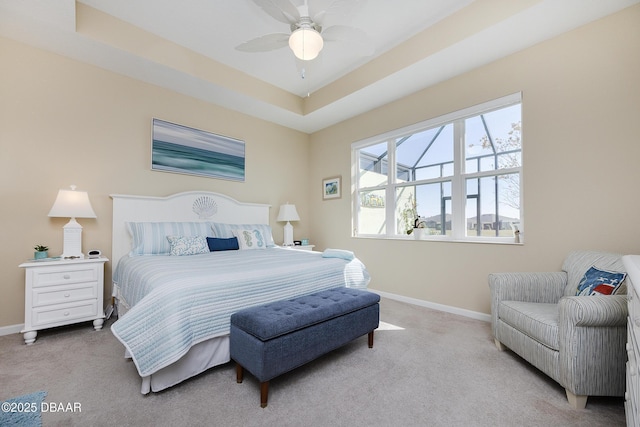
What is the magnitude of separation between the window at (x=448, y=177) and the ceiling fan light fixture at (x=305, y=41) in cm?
201

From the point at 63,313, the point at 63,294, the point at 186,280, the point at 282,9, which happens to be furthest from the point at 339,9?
the point at 63,313

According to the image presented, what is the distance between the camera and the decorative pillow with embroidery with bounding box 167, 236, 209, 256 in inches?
117

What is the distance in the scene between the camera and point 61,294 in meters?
2.51

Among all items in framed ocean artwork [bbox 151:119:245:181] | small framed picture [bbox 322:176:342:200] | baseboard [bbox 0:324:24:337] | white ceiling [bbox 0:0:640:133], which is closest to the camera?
white ceiling [bbox 0:0:640:133]

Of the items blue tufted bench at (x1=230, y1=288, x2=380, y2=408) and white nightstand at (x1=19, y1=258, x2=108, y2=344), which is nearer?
blue tufted bench at (x1=230, y1=288, x2=380, y2=408)

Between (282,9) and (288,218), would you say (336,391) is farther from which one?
(288,218)

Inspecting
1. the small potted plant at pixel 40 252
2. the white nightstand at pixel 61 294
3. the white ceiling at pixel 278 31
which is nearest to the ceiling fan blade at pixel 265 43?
the white ceiling at pixel 278 31

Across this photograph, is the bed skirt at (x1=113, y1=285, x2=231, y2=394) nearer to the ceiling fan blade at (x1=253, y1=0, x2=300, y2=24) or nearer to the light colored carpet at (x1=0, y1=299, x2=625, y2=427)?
the light colored carpet at (x1=0, y1=299, x2=625, y2=427)

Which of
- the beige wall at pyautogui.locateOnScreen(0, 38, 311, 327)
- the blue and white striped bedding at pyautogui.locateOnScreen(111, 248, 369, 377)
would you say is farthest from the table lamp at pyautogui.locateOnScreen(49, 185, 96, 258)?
the blue and white striped bedding at pyautogui.locateOnScreen(111, 248, 369, 377)

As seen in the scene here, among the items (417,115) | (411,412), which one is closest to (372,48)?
(417,115)

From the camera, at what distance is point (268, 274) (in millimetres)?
2098

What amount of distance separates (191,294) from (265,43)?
2.07 meters

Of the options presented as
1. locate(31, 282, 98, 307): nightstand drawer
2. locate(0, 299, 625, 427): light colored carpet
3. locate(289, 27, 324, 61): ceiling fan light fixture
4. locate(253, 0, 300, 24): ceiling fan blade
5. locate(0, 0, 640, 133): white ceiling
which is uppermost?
locate(0, 0, 640, 133): white ceiling

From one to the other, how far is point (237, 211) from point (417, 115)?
2.93m
